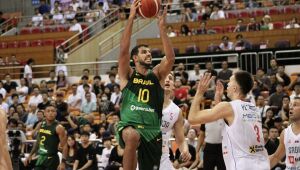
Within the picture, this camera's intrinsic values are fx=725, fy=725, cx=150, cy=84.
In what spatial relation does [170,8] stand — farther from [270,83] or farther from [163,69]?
[163,69]

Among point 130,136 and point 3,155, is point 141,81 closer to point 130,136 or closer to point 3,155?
point 130,136

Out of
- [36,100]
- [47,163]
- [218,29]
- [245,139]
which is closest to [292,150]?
[245,139]

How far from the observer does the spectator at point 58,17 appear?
1198 inches

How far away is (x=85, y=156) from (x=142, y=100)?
7192 mm

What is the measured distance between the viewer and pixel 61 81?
79.5 ft

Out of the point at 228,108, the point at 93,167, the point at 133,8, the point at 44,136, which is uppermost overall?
the point at 133,8

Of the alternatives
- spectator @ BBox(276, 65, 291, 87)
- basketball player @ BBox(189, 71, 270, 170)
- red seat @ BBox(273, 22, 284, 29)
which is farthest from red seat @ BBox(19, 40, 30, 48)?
basketball player @ BBox(189, 71, 270, 170)

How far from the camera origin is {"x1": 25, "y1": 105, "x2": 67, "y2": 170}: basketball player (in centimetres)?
1398

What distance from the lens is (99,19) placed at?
29.4m

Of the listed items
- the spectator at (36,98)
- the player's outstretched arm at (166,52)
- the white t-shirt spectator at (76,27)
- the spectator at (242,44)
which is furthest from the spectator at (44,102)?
the player's outstretched arm at (166,52)

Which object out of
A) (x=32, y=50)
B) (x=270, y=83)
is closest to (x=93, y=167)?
(x=270, y=83)

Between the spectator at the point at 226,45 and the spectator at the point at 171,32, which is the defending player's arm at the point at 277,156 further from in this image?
the spectator at the point at 171,32

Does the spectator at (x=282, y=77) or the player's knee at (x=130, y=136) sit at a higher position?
the player's knee at (x=130, y=136)

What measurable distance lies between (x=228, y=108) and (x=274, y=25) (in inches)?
656
